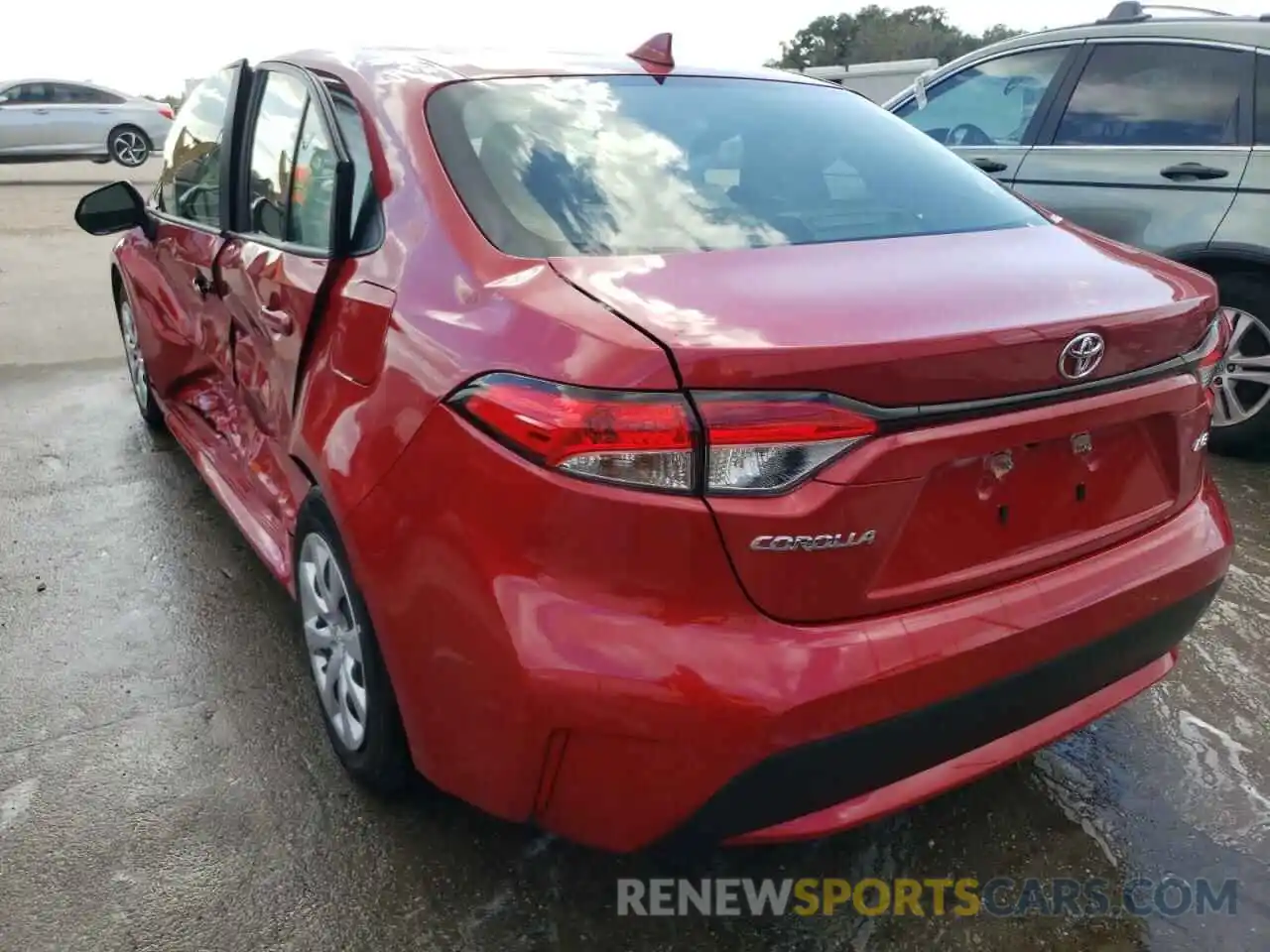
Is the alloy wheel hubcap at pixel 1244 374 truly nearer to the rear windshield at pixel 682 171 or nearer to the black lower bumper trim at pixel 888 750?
the rear windshield at pixel 682 171

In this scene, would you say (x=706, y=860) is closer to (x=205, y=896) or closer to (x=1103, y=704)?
(x=1103, y=704)

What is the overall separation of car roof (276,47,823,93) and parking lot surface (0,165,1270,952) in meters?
1.54

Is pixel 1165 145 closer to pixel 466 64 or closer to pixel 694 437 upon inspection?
pixel 466 64

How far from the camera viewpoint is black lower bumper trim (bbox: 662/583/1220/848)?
5.20 feet

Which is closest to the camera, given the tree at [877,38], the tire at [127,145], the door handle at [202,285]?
the door handle at [202,285]

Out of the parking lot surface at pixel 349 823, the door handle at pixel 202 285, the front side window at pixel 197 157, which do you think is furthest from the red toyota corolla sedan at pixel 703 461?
the front side window at pixel 197 157

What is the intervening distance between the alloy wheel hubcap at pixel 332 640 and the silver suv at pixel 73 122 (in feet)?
54.4

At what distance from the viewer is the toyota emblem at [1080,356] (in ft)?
5.42

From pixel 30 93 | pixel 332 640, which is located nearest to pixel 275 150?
pixel 332 640

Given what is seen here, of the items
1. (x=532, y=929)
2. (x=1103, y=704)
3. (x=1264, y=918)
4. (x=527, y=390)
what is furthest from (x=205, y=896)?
(x=1264, y=918)

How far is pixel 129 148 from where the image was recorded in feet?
53.9

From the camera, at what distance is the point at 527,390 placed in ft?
5.15

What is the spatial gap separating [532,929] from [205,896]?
0.65m

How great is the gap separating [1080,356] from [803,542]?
568 mm
